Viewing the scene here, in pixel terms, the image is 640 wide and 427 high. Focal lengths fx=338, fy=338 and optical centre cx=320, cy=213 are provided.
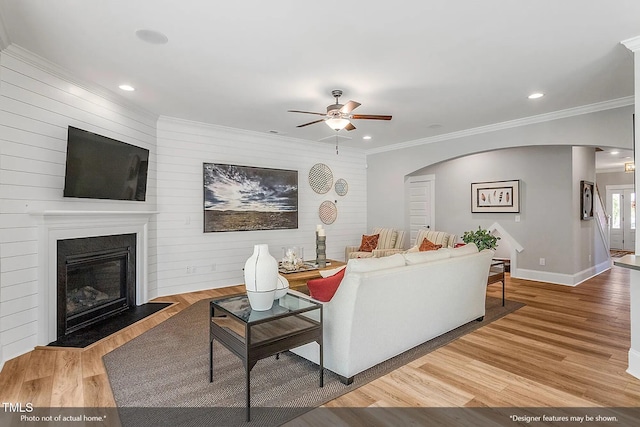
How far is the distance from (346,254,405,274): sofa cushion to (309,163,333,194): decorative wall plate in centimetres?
414

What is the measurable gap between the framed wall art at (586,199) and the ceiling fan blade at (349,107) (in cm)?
506

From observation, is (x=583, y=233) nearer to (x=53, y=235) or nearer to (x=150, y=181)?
(x=150, y=181)

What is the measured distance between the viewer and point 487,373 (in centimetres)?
274

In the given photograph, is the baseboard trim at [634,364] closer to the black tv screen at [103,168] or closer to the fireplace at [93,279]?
the fireplace at [93,279]

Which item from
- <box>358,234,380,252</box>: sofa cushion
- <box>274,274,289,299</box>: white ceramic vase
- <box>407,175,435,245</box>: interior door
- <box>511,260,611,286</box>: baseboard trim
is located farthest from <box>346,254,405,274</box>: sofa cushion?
<box>407,175,435,245</box>: interior door

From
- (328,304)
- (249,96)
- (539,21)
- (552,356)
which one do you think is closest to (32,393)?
(328,304)

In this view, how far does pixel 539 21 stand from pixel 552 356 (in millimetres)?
2810

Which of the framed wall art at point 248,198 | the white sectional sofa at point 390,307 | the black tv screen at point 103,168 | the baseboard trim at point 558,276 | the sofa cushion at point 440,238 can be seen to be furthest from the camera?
Result: the sofa cushion at point 440,238

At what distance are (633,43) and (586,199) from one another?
4300mm

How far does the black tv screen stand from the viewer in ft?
11.2

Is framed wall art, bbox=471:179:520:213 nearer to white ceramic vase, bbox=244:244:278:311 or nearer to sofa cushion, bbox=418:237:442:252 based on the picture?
sofa cushion, bbox=418:237:442:252

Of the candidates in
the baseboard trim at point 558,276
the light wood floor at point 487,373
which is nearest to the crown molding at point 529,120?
the light wood floor at point 487,373

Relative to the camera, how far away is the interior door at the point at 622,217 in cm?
1045

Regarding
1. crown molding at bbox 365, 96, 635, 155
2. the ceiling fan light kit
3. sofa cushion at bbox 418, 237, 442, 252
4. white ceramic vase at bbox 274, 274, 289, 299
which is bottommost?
white ceramic vase at bbox 274, 274, 289, 299
